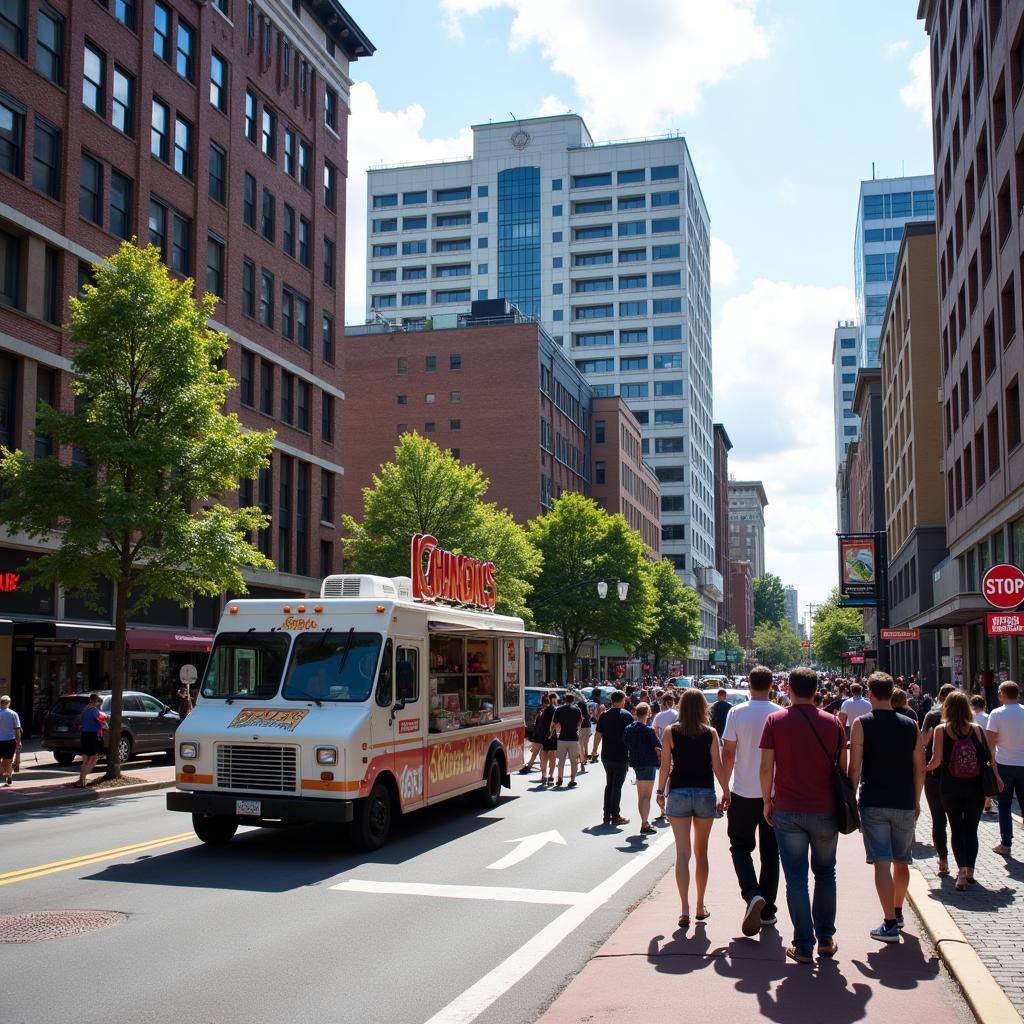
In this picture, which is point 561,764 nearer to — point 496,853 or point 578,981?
point 496,853

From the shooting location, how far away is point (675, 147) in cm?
12300

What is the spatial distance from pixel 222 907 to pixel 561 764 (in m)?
11.7

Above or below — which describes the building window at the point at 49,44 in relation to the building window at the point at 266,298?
above

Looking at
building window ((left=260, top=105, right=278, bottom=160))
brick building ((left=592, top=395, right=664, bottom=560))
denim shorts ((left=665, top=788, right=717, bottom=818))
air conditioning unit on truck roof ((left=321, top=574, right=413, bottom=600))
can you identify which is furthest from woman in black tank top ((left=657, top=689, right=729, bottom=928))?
brick building ((left=592, top=395, right=664, bottom=560))

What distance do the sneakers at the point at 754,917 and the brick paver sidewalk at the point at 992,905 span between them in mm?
1426

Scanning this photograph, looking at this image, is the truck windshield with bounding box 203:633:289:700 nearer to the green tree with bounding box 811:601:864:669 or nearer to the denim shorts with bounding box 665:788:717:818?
the denim shorts with bounding box 665:788:717:818

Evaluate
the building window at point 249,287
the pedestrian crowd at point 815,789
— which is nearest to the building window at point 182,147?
the building window at point 249,287

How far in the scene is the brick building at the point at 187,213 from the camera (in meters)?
29.4

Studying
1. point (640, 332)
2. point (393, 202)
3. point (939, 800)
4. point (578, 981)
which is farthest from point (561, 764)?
point (393, 202)

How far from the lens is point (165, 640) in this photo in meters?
32.8

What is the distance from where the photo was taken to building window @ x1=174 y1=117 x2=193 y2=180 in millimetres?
37062

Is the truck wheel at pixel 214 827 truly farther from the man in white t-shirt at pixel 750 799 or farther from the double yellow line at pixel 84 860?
the man in white t-shirt at pixel 750 799

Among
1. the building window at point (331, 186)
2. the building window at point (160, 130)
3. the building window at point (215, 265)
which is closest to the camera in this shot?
the building window at point (160, 130)

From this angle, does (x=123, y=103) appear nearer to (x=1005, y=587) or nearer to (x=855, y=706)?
(x=855, y=706)
